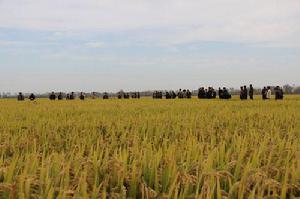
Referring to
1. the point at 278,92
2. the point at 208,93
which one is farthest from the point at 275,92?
the point at 208,93

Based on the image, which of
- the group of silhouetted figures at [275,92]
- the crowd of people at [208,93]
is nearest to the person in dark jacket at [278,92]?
the group of silhouetted figures at [275,92]

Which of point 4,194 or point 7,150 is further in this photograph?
point 7,150

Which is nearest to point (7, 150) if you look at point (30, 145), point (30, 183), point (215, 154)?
point (30, 145)

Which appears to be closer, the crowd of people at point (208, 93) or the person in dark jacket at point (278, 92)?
the person in dark jacket at point (278, 92)

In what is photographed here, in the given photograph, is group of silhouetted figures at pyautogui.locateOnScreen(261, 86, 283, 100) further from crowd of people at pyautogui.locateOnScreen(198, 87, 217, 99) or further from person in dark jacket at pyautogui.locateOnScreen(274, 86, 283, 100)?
crowd of people at pyautogui.locateOnScreen(198, 87, 217, 99)

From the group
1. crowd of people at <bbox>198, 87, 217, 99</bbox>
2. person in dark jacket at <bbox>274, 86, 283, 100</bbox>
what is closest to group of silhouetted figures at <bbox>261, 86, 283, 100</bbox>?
person in dark jacket at <bbox>274, 86, 283, 100</bbox>

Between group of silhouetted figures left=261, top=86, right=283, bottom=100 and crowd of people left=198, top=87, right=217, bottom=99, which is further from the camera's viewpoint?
crowd of people left=198, top=87, right=217, bottom=99

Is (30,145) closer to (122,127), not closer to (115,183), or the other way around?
(122,127)

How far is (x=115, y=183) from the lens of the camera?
3502 mm

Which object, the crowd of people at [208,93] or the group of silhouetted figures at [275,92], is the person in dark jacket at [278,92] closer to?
the group of silhouetted figures at [275,92]

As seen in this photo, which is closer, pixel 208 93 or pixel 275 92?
pixel 275 92

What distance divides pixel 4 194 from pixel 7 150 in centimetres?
381

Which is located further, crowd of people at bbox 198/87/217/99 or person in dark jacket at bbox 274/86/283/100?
crowd of people at bbox 198/87/217/99

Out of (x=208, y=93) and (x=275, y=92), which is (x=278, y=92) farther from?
(x=208, y=93)
